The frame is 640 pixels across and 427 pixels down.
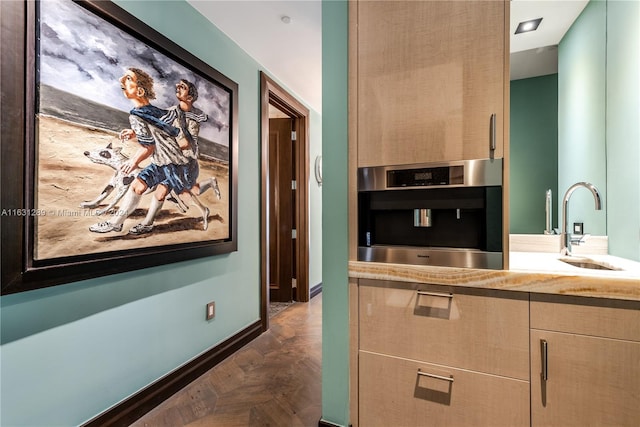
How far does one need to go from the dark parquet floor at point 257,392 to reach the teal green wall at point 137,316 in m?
0.20

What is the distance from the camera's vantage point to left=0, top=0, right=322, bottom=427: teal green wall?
1.20m

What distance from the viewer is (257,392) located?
1.89m

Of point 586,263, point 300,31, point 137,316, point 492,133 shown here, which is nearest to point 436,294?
point 492,133

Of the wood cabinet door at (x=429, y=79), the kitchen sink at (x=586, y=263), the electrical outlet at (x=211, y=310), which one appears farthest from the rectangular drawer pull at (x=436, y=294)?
the electrical outlet at (x=211, y=310)

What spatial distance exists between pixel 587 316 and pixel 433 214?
65cm

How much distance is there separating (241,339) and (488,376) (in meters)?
1.94

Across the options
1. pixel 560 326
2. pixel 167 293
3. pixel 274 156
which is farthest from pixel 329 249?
pixel 274 156

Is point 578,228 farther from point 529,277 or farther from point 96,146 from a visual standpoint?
point 96,146

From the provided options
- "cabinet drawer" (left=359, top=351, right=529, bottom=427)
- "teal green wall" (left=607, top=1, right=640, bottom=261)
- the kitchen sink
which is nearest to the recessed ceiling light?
"teal green wall" (left=607, top=1, right=640, bottom=261)

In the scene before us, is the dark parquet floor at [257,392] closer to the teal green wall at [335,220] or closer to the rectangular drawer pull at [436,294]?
the teal green wall at [335,220]

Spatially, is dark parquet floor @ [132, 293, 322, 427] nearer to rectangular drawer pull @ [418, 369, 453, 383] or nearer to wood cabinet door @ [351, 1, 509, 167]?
rectangular drawer pull @ [418, 369, 453, 383]

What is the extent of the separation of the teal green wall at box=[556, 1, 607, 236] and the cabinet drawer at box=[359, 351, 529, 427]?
119cm

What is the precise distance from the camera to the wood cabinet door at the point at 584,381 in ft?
3.35

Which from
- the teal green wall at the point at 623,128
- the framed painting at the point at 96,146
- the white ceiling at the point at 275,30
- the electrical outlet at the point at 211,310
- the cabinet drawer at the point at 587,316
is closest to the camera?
the cabinet drawer at the point at 587,316
